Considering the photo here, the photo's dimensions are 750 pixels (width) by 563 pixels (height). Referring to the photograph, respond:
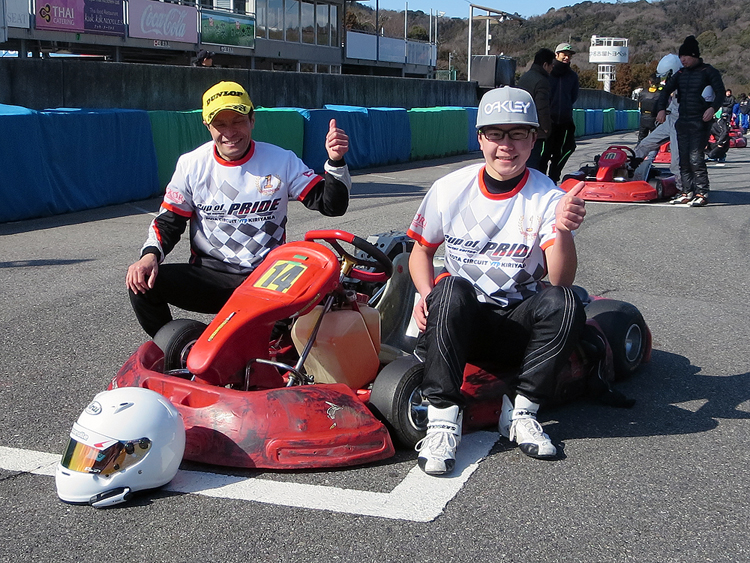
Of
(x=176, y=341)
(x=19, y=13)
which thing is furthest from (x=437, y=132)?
(x=176, y=341)

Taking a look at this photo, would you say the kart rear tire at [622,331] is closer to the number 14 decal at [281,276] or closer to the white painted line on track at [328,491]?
the white painted line on track at [328,491]

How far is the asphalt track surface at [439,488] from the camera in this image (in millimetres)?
2531

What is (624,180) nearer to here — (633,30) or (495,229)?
(495,229)

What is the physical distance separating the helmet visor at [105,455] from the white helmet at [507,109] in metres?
1.69

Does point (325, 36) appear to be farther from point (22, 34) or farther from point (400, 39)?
point (22, 34)

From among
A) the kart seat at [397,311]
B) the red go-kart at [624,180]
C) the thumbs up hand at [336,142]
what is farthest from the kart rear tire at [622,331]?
the red go-kart at [624,180]

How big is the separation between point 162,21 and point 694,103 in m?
19.2

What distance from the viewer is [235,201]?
12.9 ft

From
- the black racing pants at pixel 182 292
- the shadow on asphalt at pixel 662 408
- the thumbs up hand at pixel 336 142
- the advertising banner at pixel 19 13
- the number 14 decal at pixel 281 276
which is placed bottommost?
the shadow on asphalt at pixel 662 408

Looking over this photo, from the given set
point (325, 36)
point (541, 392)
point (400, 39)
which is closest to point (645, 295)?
point (541, 392)

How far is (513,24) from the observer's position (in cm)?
13238

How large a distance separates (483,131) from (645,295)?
10.0ft

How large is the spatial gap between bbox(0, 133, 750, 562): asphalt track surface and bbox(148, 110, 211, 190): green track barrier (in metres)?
5.61

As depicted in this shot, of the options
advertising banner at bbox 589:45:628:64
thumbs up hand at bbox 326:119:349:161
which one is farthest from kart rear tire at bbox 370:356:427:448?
advertising banner at bbox 589:45:628:64
